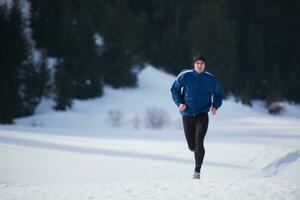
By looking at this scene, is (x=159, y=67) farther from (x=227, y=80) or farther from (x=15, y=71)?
(x=15, y=71)

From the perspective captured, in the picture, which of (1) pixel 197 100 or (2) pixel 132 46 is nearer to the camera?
(1) pixel 197 100

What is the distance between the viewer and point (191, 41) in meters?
47.4

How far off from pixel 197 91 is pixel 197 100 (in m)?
0.15

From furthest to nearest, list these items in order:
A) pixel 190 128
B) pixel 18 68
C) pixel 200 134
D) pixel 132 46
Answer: pixel 132 46 < pixel 18 68 < pixel 190 128 < pixel 200 134

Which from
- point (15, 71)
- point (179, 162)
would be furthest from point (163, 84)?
point (179, 162)

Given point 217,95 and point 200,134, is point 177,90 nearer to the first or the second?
point 217,95

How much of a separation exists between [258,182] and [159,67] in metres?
41.8

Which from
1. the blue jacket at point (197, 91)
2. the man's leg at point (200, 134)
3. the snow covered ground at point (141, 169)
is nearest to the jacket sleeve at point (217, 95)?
the blue jacket at point (197, 91)

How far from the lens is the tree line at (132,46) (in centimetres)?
3122

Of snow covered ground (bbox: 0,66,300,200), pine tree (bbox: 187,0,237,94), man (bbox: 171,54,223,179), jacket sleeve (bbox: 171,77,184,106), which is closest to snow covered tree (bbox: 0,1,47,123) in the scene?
snow covered ground (bbox: 0,66,300,200)

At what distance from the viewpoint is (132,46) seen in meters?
41.0

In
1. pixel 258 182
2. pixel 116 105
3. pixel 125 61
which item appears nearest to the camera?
pixel 258 182

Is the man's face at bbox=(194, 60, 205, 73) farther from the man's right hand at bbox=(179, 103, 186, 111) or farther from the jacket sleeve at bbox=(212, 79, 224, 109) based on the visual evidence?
the man's right hand at bbox=(179, 103, 186, 111)

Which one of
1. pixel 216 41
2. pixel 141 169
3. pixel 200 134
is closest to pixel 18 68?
pixel 216 41
